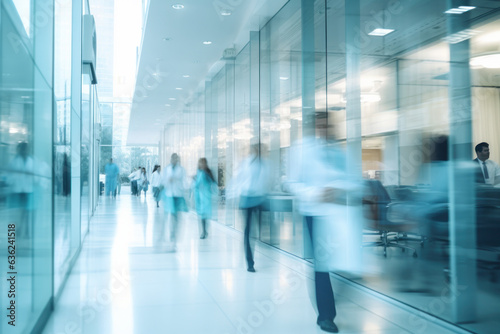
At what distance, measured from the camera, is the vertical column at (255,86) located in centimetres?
957

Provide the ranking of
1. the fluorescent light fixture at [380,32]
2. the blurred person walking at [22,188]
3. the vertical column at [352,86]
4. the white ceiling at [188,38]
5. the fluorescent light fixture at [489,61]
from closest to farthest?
the blurred person walking at [22,188] < the fluorescent light fixture at [489,61] < the vertical column at [352,86] < the white ceiling at [188,38] < the fluorescent light fixture at [380,32]

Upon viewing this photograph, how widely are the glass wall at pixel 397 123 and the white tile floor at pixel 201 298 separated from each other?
0.41 metres

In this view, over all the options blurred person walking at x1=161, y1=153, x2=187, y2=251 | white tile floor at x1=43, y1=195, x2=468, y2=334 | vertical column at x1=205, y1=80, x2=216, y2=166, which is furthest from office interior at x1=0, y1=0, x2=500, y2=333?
blurred person walking at x1=161, y1=153, x2=187, y2=251

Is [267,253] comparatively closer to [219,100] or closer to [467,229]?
[467,229]

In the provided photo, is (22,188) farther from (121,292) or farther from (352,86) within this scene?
(352,86)

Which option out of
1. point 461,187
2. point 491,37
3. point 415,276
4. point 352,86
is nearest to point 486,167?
point 461,187

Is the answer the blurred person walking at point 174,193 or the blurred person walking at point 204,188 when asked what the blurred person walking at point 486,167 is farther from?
the blurred person walking at point 204,188

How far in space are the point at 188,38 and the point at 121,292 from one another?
6.39 metres

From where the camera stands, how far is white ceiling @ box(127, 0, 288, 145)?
26.7 feet

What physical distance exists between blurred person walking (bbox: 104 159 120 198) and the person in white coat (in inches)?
779

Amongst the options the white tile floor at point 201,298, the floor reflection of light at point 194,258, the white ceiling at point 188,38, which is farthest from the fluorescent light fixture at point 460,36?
the white ceiling at point 188,38

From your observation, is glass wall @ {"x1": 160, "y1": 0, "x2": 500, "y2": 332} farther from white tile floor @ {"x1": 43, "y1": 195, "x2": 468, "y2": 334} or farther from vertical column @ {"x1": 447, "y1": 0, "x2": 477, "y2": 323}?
white tile floor @ {"x1": 43, "y1": 195, "x2": 468, "y2": 334}

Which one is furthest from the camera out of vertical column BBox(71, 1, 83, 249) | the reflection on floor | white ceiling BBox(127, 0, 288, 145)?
white ceiling BBox(127, 0, 288, 145)

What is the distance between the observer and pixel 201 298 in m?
4.89
